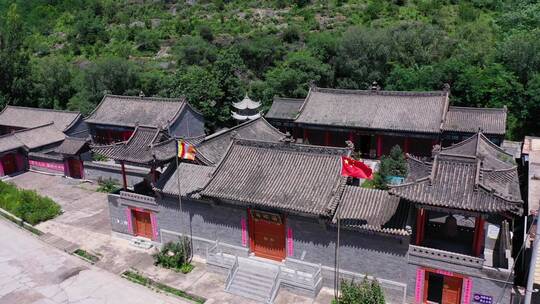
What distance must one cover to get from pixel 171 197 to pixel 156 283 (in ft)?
13.6

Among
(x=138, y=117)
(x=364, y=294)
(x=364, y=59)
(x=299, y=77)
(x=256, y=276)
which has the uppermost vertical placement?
(x=364, y=59)

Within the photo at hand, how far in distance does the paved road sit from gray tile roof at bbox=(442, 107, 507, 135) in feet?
80.6

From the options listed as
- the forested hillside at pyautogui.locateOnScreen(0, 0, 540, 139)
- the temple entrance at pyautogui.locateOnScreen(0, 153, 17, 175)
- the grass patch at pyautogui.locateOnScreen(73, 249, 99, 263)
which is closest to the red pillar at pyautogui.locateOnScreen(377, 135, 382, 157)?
the forested hillside at pyautogui.locateOnScreen(0, 0, 540, 139)

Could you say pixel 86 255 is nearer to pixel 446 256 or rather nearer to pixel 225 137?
pixel 225 137

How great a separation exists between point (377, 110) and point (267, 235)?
19.1 m

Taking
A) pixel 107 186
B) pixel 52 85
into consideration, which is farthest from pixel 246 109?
pixel 52 85

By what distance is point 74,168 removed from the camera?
33656 millimetres

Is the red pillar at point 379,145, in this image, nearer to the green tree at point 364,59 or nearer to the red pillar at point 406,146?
the red pillar at point 406,146

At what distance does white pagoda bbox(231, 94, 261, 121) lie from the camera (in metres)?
40.9

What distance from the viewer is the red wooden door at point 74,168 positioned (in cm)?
3341

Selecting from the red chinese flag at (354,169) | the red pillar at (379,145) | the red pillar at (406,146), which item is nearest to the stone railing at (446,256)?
the red chinese flag at (354,169)

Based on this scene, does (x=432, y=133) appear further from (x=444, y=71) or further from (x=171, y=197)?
(x=171, y=197)

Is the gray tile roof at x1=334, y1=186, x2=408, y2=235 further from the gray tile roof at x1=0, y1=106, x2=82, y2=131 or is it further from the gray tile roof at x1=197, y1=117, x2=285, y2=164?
the gray tile roof at x1=0, y1=106, x2=82, y2=131

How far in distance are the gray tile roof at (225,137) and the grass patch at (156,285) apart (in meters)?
6.68
